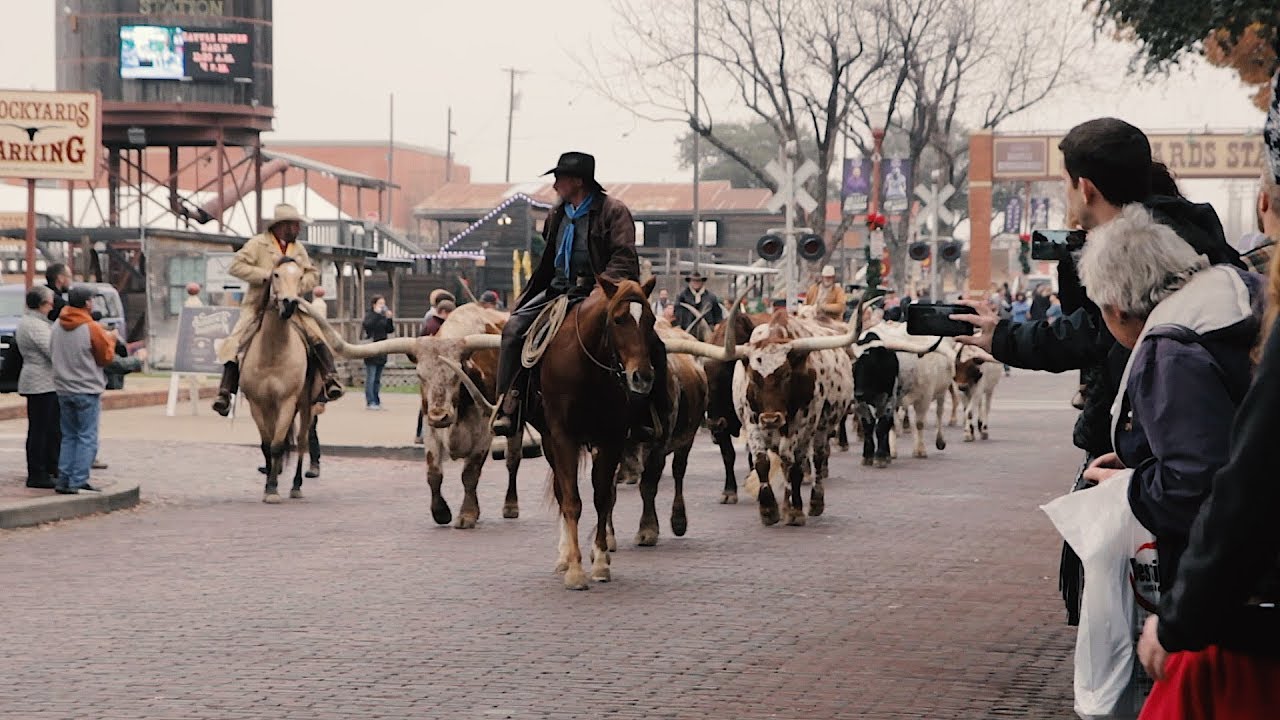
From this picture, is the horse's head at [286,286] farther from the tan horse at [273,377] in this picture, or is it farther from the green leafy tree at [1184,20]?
the green leafy tree at [1184,20]

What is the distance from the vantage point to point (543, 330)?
479 inches

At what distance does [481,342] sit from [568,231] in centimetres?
235

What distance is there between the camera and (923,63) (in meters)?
52.8

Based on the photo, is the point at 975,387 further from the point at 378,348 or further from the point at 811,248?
the point at 378,348

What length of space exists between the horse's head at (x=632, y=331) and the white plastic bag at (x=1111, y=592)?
6.84 metres

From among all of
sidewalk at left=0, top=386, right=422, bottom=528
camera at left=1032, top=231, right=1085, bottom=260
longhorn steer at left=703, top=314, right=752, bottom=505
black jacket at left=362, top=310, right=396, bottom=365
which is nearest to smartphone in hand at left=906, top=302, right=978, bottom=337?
camera at left=1032, top=231, right=1085, bottom=260

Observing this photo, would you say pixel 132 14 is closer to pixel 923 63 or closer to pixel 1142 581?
pixel 923 63

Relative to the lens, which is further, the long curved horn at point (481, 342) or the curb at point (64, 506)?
the curb at point (64, 506)

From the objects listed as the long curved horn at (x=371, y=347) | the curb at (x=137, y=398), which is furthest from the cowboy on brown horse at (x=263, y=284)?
the curb at (x=137, y=398)

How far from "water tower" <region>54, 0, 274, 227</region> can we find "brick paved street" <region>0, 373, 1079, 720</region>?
40611mm

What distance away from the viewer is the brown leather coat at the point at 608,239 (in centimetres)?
1207

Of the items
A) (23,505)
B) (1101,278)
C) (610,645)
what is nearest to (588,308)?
(610,645)

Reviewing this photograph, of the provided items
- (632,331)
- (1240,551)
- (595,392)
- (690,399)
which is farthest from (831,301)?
(1240,551)

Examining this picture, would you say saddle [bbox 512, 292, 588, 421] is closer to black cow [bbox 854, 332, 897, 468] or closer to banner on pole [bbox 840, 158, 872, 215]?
black cow [bbox 854, 332, 897, 468]
